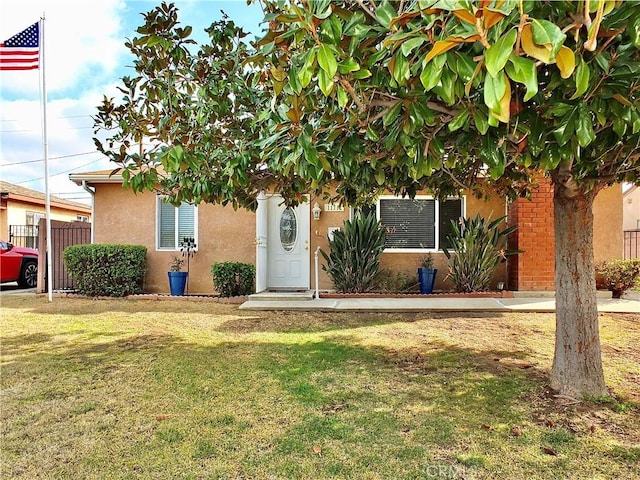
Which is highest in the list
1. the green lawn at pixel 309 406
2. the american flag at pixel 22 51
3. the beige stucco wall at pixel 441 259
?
the american flag at pixel 22 51

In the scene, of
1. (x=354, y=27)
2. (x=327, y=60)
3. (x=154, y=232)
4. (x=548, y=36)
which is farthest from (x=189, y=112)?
(x=154, y=232)

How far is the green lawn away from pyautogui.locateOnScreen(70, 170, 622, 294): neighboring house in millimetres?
3861

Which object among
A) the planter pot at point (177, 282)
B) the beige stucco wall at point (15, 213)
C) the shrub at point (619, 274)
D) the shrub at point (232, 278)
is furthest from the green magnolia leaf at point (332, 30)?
the beige stucco wall at point (15, 213)

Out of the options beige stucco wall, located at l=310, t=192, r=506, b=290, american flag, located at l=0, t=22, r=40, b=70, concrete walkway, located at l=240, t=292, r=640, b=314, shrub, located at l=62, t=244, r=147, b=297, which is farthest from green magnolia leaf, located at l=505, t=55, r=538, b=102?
american flag, located at l=0, t=22, r=40, b=70

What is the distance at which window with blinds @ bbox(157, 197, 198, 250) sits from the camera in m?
10.7

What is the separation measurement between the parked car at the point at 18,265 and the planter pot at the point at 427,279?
11889 mm

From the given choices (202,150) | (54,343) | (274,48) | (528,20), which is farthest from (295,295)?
(528,20)

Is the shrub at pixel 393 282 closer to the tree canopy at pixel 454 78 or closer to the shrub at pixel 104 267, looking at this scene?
the shrub at pixel 104 267

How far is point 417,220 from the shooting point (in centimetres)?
1043

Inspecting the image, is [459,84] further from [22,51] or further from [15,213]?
[15,213]

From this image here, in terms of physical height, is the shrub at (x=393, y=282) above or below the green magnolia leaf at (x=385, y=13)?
below

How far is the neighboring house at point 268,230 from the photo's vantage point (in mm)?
10312

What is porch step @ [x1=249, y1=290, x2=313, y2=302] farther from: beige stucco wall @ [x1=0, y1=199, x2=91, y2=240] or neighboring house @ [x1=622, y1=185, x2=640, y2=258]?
beige stucco wall @ [x1=0, y1=199, x2=91, y2=240]

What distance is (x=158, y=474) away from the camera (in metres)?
2.60
